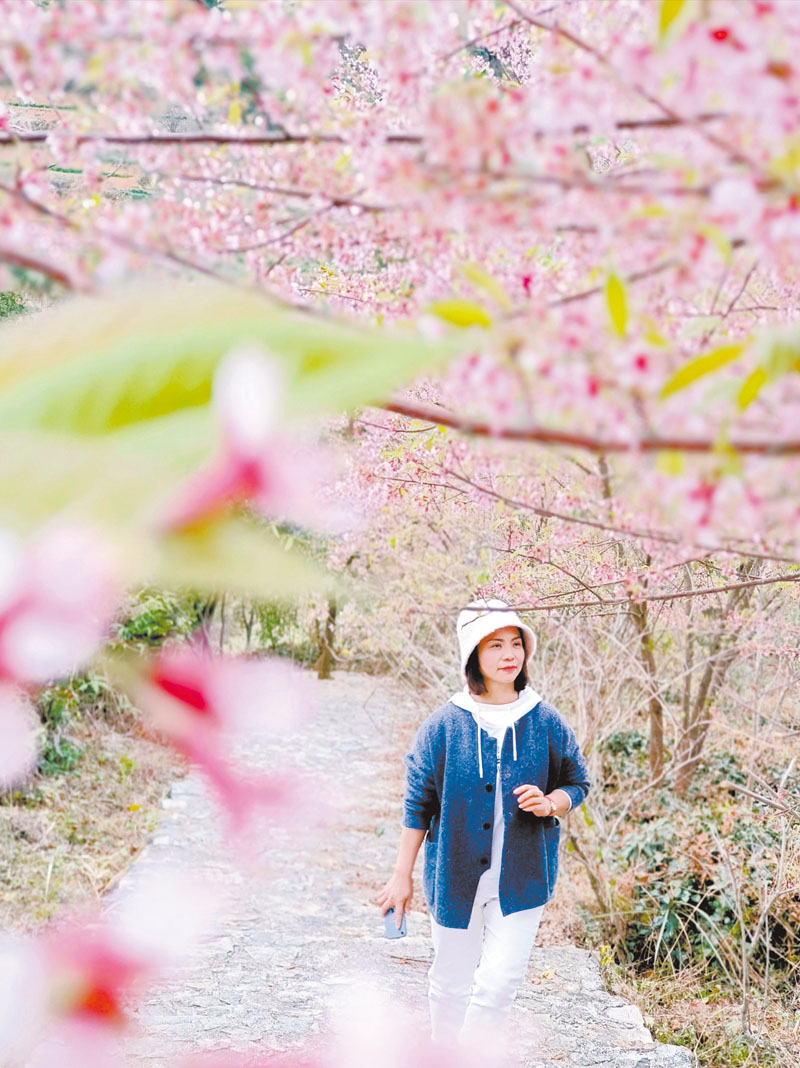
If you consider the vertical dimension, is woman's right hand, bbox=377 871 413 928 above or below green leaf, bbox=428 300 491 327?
below

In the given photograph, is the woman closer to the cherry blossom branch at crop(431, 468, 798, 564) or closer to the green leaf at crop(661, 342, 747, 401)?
the cherry blossom branch at crop(431, 468, 798, 564)

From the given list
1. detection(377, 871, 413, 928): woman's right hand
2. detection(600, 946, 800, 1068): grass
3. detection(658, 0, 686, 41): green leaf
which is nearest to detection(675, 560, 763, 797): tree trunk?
detection(600, 946, 800, 1068): grass

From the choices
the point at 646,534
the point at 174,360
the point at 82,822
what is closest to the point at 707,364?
the point at 174,360

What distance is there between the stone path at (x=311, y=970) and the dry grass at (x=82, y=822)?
18cm

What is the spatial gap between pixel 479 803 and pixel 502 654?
0.46 meters

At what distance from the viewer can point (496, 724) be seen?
2.95 meters

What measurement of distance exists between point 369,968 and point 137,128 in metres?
3.79

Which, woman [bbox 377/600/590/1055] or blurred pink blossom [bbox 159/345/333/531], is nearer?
blurred pink blossom [bbox 159/345/333/531]

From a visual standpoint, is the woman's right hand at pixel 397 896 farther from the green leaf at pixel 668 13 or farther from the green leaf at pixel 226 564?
the green leaf at pixel 226 564

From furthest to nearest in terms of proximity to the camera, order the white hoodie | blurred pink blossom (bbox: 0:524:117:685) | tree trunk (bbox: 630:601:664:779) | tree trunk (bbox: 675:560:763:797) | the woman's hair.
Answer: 1. tree trunk (bbox: 675:560:763:797)
2. tree trunk (bbox: 630:601:664:779)
3. the woman's hair
4. the white hoodie
5. blurred pink blossom (bbox: 0:524:117:685)

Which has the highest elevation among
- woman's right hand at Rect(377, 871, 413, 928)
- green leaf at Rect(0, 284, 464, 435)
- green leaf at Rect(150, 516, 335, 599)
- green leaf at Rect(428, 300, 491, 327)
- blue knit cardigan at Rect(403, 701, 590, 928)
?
green leaf at Rect(428, 300, 491, 327)

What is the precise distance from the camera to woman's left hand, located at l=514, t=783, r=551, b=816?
2.74 m

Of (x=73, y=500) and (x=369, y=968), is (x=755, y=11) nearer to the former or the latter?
(x=73, y=500)

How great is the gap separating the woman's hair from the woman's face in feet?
0.17
